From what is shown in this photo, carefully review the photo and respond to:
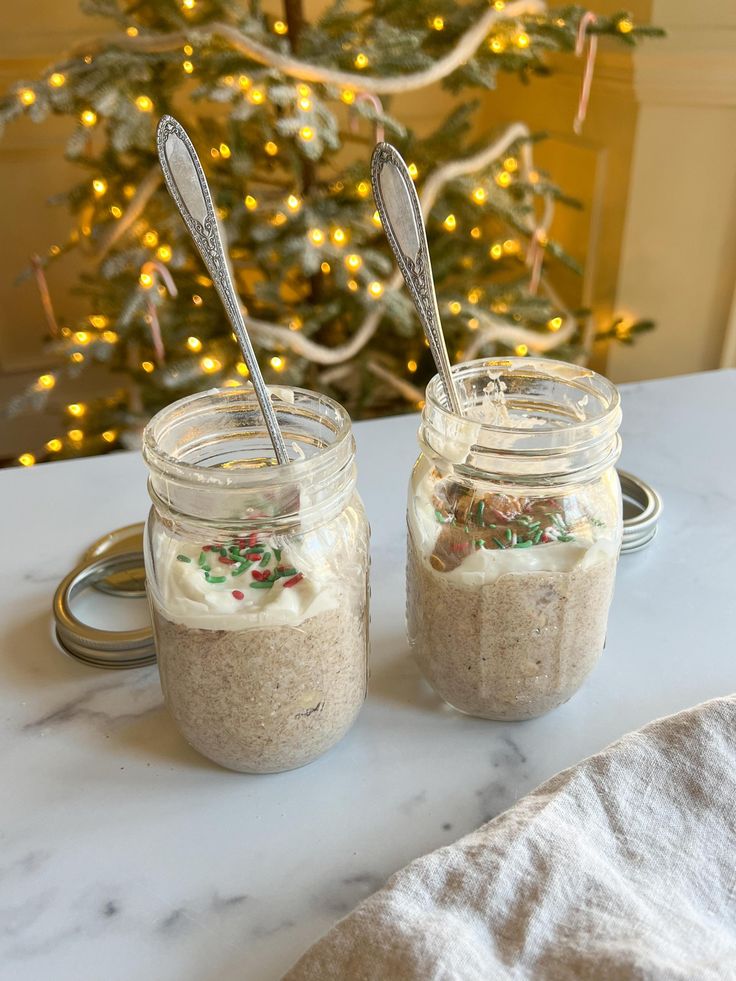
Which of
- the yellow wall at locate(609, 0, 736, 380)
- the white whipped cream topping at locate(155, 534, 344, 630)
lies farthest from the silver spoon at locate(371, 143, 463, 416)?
the yellow wall at locate(609, 0, 736, 380)

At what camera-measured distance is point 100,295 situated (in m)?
1.63

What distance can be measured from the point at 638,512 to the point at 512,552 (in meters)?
0.31

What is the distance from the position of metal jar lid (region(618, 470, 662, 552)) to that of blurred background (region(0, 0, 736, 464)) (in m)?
0.79

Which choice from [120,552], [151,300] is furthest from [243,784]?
[151,300]

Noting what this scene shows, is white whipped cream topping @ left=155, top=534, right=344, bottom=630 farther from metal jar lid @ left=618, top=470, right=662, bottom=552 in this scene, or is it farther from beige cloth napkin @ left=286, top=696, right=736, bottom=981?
metal jar lid @ left=618, top=470, right=662, bottom=552

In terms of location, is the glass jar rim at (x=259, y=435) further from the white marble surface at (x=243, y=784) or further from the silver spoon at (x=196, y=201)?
the white marble surface at (x=243, y=784)

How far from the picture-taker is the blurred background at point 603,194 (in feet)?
5.46

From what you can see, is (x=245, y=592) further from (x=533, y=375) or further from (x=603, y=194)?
(x=603, y=194)

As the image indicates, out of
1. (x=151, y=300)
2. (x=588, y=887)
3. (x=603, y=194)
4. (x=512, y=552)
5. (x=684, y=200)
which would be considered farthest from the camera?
(x=603, y=194)

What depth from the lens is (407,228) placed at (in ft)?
1.64

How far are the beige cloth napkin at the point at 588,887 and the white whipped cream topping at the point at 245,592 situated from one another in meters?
0.15

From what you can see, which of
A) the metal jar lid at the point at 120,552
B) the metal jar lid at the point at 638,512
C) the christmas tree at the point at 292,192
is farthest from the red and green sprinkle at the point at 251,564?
the christmas tree at the point at 292,192

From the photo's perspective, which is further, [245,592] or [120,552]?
[120,552]

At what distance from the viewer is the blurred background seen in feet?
5.46
